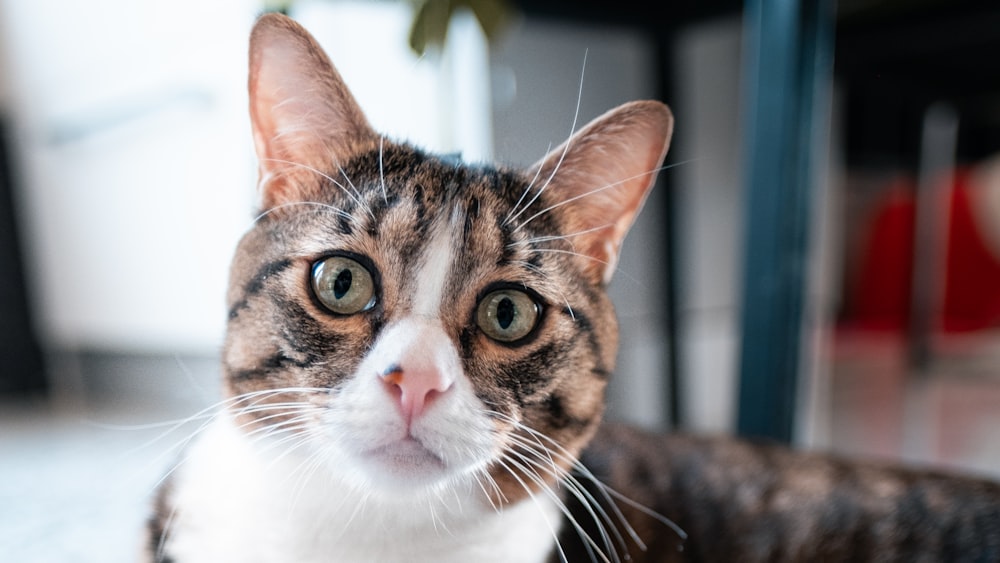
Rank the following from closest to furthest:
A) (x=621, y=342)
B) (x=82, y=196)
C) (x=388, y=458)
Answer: (x=388, y=458), (x=621, y=342), (x=82, y=196)

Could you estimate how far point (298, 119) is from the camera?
0.53m

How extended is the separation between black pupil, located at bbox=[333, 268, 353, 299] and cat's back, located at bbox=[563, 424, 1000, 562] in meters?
0.30

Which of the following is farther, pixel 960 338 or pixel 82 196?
pixel 960 338

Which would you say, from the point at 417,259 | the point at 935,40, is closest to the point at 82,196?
the point at 417,259

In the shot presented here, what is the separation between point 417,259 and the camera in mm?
505

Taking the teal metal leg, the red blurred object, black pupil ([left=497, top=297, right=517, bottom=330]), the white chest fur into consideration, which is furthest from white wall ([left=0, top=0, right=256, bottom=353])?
the red blurred object

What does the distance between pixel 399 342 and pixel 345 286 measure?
0.20 ft

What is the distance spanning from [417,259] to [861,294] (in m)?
3.09

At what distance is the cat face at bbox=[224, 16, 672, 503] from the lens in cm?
48

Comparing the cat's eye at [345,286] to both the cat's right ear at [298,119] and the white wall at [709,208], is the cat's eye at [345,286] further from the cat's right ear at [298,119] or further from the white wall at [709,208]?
the white wall at [709,208]

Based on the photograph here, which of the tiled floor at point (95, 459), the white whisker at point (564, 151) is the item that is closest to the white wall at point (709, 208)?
the white whisker at point (564, 151)

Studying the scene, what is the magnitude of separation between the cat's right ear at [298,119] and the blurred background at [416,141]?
1 cm

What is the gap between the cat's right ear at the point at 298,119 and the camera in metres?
0.49

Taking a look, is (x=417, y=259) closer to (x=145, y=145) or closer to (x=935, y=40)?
(x=145, y=145)
